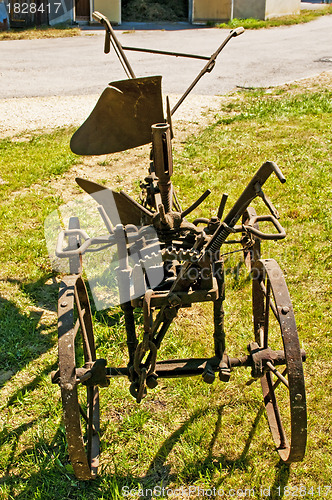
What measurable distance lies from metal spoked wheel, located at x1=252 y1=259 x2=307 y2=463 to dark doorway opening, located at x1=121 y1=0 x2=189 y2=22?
19016 mm

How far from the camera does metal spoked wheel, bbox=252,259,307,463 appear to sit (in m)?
2.12

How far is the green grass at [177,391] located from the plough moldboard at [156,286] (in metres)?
0.17

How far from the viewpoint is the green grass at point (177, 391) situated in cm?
263

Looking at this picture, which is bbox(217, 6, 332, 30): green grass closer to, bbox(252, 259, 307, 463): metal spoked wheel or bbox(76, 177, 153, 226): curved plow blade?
bbox(76, 177, 153, 226): curved plow blade

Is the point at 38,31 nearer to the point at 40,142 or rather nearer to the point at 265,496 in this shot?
the point at 40,142

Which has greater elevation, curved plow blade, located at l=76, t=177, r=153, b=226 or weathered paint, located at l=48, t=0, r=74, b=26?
weathered paint, located at l=48, t=0, r=74, b=26

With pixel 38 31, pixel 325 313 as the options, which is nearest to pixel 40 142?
pixel 325 313

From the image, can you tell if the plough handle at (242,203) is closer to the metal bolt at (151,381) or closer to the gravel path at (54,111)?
the metal bolt at (151,381)

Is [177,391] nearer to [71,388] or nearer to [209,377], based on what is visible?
[209,377]

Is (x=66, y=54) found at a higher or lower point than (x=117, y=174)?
higher

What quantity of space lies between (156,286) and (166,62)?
10.6m

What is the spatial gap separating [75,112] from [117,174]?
110 inches

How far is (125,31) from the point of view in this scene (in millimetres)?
16406

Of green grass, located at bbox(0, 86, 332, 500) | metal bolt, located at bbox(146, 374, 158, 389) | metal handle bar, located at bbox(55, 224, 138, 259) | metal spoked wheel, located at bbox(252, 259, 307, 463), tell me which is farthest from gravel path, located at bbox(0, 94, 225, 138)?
metal bolt, located at bbox(146, 374, 158, 389)
